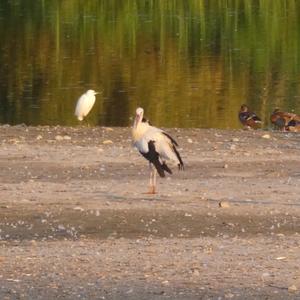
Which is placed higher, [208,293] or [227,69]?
[208,293]

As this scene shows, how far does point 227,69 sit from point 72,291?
2201 cm

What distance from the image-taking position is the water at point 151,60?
80.7ft

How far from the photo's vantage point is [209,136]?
17.9 metres

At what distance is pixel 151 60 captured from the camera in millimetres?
33000

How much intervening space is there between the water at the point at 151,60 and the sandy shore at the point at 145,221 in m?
6.97

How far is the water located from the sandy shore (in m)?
6.97

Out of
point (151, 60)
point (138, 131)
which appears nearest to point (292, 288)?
point (138, 131)

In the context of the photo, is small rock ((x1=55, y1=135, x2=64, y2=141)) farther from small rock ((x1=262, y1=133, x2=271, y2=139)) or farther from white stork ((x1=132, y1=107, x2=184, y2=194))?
white stork ((x1=132, y1=107, x2=184, y2=194))

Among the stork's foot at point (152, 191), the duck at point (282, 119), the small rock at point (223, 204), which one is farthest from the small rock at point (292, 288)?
the duck at point (282, 119)

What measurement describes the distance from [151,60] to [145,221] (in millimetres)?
21845

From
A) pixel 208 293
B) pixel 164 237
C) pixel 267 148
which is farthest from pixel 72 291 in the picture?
pixel 267 148

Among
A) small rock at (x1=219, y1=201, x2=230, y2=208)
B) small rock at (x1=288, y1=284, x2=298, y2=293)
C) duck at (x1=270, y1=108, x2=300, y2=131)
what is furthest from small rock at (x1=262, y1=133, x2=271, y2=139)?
small rock at (x1=288, y1=284, x2=298, y2=293)

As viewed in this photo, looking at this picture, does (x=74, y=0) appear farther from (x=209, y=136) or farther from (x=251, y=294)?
(x=251, y=294)

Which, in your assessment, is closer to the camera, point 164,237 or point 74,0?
point 164,237
